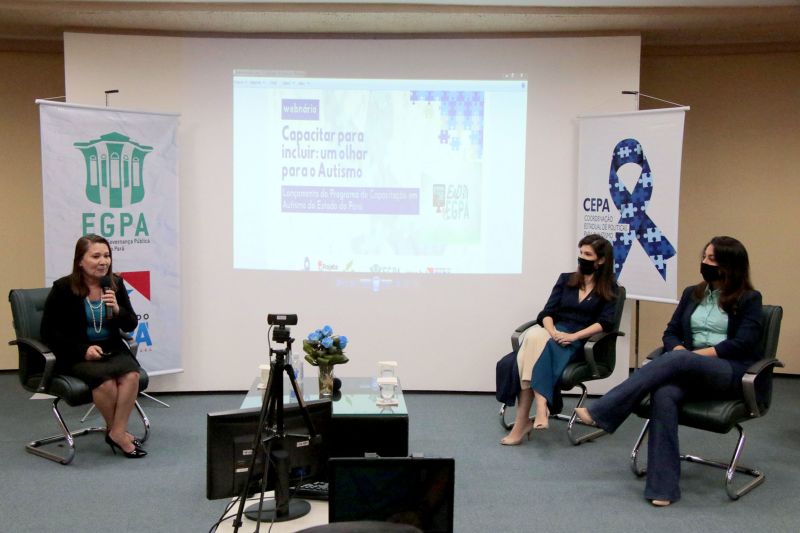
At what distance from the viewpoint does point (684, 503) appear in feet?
13.5

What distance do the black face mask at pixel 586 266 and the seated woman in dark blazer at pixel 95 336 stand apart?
115 inches

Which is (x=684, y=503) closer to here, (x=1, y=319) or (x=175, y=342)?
(x=175, y=342)

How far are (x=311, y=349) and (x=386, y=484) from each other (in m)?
2.03

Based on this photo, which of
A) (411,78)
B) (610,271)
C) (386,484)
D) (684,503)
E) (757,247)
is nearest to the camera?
(386,484)

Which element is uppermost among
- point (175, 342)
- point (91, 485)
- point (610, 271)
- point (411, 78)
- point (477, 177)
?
point (411, 78)

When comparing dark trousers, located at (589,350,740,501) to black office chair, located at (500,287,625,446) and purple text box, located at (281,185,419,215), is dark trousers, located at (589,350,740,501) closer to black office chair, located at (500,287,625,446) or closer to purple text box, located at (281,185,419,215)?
black office chair, located at (500,287,625,446)

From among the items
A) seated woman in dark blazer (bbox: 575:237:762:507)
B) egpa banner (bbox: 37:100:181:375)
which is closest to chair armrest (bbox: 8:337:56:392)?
egpa banner (bbox: 37:100:181:375)

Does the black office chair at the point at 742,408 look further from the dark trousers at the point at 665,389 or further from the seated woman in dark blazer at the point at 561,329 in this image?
the seated woman in dark blazer at the point at 561,329

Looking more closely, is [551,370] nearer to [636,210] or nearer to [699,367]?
[699,367]

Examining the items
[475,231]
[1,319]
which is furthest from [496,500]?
[1,319]

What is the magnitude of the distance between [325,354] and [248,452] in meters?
1.57

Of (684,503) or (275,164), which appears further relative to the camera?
(275,164)

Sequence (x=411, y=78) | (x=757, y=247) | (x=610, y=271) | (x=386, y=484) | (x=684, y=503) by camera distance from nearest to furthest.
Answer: (x=386, y=484) → (x=684, y=503) → (x=610, y=271) → (x=411, y=78) → (x=757, y=247)

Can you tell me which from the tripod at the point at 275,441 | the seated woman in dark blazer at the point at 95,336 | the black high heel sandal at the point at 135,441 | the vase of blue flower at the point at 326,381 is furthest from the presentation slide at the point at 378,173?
the tripod at the point at 275,441
